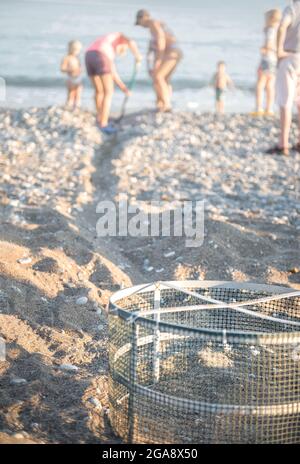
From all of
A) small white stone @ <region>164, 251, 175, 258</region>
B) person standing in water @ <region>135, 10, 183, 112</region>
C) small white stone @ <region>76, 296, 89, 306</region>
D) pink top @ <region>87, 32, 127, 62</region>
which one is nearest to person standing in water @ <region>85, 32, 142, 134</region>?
pink top @ <region>87, 32, 127, 62</region>

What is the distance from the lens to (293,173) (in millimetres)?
9742

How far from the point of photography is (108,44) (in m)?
12.2

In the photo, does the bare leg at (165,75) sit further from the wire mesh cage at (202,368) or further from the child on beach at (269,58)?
the wire mesh cage at (202,368)

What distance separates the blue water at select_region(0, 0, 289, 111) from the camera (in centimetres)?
2345

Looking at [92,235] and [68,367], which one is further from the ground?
[92,235]

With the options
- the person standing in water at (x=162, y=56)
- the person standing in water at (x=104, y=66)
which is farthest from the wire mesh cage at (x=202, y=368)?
the person standing in water at (x=162, y=56)

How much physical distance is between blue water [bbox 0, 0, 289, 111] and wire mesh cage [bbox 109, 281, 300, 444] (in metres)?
15.2

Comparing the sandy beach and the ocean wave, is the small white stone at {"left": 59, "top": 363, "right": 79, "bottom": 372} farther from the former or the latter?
the ocean wave

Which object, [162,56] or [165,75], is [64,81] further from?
[162,56]

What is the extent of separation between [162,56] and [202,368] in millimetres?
9376

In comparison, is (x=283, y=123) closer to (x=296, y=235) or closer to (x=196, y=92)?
(x=296, y=235)

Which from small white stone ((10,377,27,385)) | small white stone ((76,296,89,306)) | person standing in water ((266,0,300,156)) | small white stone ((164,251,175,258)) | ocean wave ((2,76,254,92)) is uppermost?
person standing in water ((266,0,300,156))

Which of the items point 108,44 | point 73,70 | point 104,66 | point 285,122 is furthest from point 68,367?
point 73,70

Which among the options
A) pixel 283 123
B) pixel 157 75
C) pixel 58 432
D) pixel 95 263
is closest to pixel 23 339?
pixel 58 432
